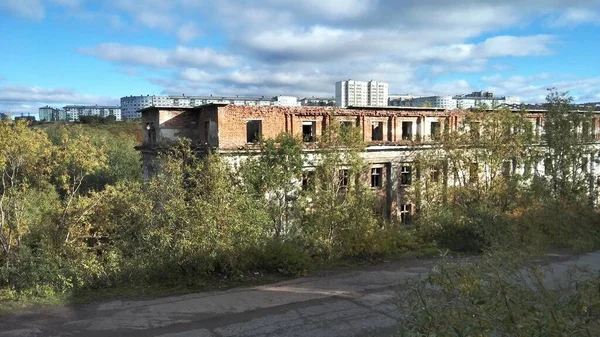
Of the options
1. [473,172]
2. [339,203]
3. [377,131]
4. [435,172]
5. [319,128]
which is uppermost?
[319,128]

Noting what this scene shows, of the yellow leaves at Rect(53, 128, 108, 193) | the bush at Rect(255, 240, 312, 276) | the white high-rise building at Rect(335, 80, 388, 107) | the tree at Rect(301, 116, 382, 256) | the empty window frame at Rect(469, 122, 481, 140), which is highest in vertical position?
the white high-rise building at Rect(335, 80, 388, 107)

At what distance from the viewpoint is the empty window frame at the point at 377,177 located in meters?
31.6

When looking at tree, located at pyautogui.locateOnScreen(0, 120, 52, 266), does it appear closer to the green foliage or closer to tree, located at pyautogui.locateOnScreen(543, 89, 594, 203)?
the green foliage

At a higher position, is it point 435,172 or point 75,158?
point 75,158

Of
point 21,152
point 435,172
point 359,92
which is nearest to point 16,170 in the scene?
point 21,152

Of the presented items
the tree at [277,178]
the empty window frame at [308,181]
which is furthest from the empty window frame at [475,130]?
the empty window frame at [308,181]

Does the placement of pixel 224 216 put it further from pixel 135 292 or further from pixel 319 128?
pixel 319 128

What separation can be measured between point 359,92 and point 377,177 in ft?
85.5

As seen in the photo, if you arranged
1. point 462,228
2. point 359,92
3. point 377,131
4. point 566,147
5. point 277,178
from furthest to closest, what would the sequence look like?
point 359,92
point 377,131
point 566,147
point 277,178
point 462,228

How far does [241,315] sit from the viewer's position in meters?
8.27

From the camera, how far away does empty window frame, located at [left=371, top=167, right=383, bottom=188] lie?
31.6 m

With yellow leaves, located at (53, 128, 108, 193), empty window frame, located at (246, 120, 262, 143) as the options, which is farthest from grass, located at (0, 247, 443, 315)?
empty window frame, located at (246, 120, 262, 143)

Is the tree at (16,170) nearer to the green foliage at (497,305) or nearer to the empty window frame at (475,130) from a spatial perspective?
the green foliage at (497,305)

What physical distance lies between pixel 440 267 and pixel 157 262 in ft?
24.7
